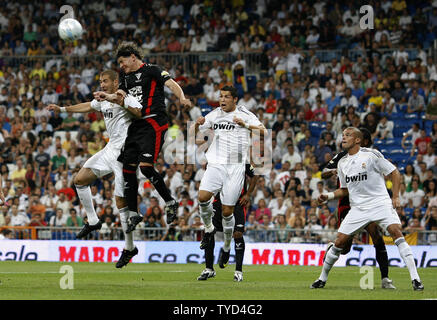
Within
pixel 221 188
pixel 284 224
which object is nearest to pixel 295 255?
pixel 284 224

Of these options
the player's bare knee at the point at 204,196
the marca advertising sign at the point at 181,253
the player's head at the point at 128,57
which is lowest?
the marca advertising sign at the point at 181,253

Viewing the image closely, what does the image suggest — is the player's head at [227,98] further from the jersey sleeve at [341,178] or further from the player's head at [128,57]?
the jersey sleeve at [341,178]

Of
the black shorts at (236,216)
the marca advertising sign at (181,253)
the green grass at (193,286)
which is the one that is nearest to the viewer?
the green grass at (193,286)

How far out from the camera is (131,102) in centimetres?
1416

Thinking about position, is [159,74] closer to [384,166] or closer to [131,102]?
[131,102]

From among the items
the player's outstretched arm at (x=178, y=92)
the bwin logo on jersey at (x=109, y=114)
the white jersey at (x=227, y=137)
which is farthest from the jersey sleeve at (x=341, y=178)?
the bwin logo on jersey at (x=109, y=114)

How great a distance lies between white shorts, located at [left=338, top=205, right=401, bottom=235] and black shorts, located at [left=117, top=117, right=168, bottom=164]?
10.9 feet

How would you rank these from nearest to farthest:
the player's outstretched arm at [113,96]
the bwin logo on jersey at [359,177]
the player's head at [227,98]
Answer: the player's outstretched arm at [113,96] < the bwin logo on jersey at [359,177] < the player's head at [227,98]

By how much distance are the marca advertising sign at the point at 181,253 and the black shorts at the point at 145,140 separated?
9.65 m

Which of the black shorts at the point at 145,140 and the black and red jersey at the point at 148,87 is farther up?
the black and red jersey at the point at 148,87

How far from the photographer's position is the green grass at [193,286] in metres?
12.1

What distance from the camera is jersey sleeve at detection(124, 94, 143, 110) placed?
14.1 meters

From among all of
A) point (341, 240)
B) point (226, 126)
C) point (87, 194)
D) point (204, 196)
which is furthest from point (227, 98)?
point (341, 240)

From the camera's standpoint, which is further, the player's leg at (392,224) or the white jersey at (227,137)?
the white jersey at (227,137)
